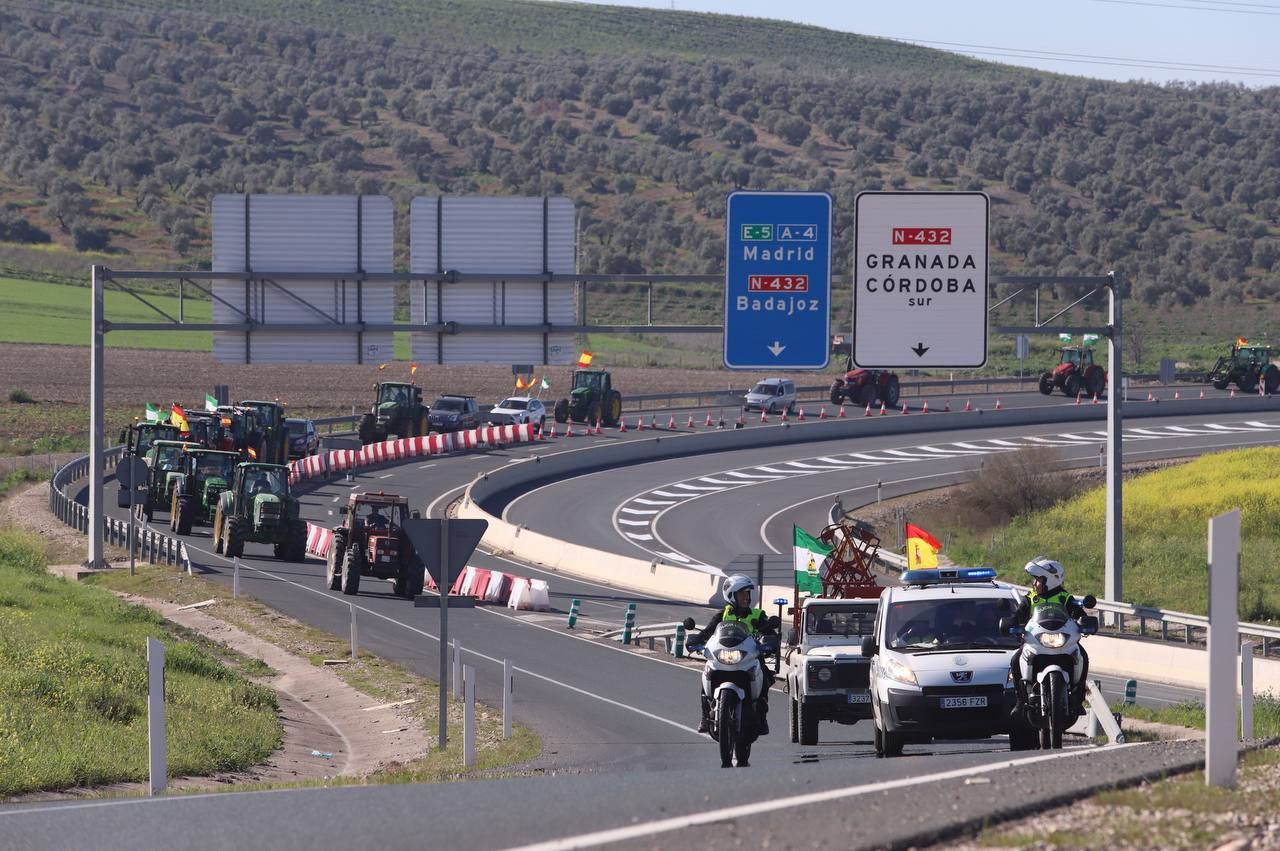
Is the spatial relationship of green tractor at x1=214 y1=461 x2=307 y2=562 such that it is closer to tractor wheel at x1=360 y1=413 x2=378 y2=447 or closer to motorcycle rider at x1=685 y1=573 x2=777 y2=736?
tractor wheel at x1=360 y1=413 x2=378 y2=447

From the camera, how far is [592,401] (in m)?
65.1

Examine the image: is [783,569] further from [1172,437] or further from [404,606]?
[1172,437]

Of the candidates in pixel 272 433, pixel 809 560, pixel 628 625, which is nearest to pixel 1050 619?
pixel 809 560

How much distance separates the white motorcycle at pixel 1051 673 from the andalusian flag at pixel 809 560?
37.0ft

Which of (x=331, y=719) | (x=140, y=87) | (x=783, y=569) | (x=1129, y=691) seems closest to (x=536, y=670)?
(x=331, y=719)

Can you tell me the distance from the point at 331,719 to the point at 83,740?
17.9 ft

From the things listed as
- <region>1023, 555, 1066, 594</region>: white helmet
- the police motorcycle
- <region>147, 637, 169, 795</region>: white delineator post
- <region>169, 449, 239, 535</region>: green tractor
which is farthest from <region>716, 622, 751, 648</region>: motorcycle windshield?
<region>169, 449, 239, 535</region>: green tractor

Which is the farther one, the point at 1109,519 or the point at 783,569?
the point at 783,569

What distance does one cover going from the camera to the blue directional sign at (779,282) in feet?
85.8

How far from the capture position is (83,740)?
56.6 feet

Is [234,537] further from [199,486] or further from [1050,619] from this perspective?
[1050,619]

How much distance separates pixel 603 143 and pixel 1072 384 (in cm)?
7325

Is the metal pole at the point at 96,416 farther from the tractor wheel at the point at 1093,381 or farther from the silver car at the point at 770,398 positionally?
the tractor wheel at the point at 1093,381

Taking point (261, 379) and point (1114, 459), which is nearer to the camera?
point (1114, 459)
